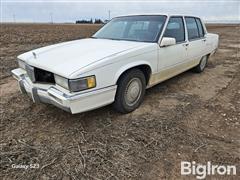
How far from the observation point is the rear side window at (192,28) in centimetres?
504

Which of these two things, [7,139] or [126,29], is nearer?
[7,139]

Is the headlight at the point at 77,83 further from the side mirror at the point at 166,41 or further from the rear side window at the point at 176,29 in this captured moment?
the rear side window at the point at 176,29

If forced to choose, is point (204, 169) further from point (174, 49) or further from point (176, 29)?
point (176, 29)

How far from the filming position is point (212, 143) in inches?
111

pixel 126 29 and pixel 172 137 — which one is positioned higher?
pixel 126 29

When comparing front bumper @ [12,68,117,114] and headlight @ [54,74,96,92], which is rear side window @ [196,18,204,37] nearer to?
front bumper @ [12,68,117,114]

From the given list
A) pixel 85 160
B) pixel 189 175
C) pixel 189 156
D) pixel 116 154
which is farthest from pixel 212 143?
pixel 85 160

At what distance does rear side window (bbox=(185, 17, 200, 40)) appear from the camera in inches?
199

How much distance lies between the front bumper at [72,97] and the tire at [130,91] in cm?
20

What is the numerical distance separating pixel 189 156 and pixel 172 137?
0.41 metres

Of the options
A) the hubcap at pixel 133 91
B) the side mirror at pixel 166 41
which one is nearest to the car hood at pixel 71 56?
the side mirror at pixel 166 41

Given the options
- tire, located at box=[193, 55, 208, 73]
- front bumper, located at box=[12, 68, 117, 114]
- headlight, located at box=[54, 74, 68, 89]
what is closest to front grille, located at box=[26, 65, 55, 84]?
front bumper, located at box=[12, 68, 117, 114]

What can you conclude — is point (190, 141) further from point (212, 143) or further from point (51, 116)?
point (51, 116)

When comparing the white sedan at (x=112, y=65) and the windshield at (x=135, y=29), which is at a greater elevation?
the windshield at (x=135, y=29)
